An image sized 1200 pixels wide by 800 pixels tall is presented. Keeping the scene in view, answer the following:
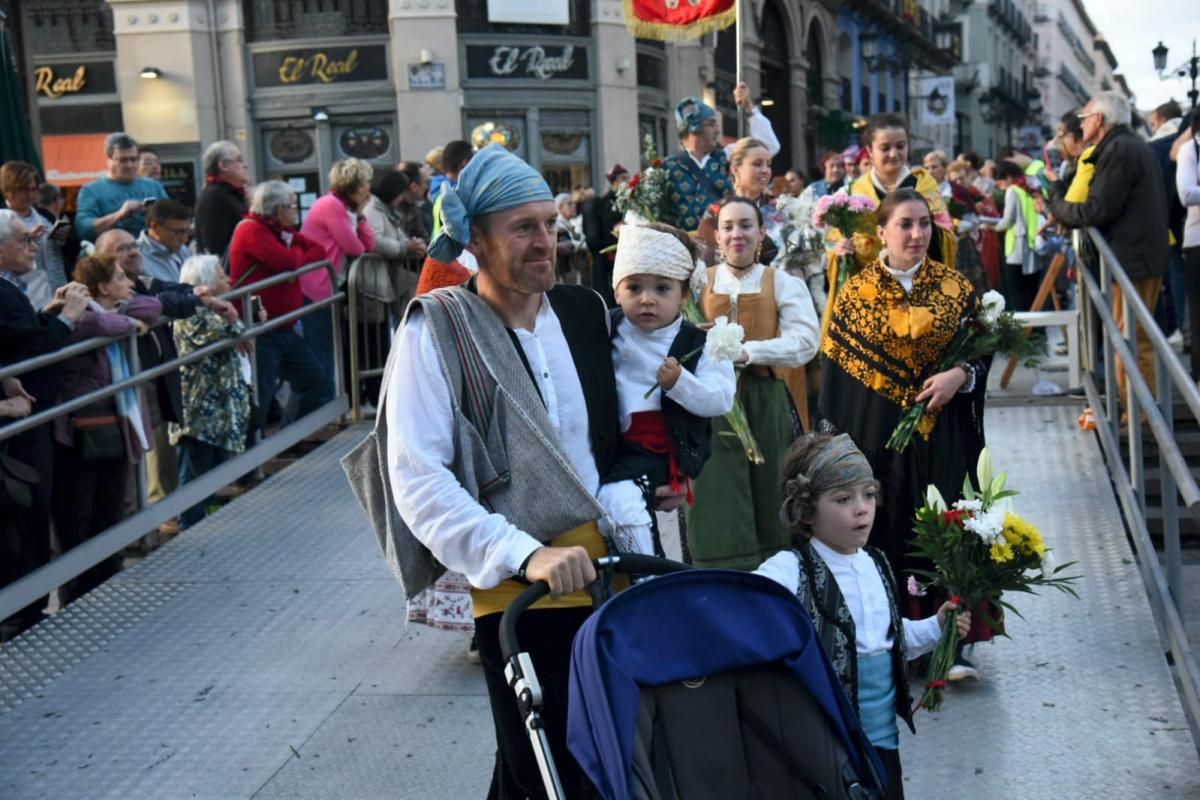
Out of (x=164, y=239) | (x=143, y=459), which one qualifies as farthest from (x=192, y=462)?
(x=164, y=239)

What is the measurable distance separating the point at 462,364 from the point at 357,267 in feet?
24.1

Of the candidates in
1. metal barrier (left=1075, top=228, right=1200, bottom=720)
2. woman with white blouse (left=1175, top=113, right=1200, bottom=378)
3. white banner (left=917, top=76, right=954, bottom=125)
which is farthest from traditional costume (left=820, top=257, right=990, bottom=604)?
white banner (left=917, top=76, right=954, bottom=125)

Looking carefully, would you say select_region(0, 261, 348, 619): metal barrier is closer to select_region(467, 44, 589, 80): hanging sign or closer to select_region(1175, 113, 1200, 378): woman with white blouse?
select_region(1175, 113, 1200, 378): woman with white blouse

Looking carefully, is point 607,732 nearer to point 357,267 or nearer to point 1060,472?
point 1060,472

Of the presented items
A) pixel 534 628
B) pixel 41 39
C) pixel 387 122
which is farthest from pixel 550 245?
pixel 41 39

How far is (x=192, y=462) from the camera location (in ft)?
27.8

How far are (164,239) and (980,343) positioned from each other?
529 cm

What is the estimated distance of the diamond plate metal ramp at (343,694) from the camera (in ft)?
16.0

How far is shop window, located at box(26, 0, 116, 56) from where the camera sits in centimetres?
2503

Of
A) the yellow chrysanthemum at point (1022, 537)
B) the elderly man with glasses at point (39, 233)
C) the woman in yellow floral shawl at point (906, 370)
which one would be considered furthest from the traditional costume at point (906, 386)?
the elderly man with glasses at point (39, 233)

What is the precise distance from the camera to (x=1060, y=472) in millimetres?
8484

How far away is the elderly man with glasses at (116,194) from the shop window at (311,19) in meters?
15.8

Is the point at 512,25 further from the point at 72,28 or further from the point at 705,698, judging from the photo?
the point at 705,698

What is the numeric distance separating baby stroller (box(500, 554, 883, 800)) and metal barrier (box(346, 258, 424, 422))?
7.68 m
